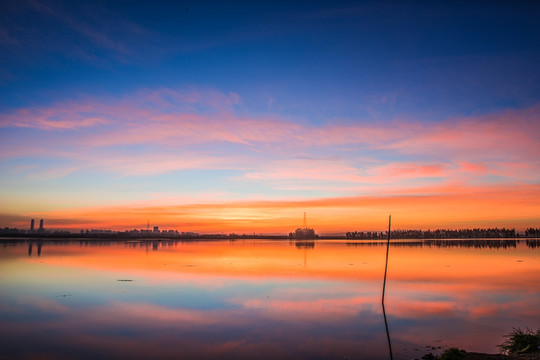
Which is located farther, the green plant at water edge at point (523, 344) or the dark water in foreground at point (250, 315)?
the dark water in foreground at point (250, 315)

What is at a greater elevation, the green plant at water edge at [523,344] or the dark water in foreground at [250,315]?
the green plant at water edge at [523,344]

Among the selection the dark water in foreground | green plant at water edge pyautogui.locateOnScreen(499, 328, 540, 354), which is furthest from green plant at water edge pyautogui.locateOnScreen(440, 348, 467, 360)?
green plant at water edge pyautogui.locateOnScreen(499, 328, 540, 354)

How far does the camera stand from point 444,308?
23500 mm

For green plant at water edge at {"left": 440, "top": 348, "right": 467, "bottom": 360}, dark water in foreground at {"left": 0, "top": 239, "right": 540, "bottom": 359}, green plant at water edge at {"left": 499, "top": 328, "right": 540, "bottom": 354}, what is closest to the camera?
green plant at water edge at {"left": 440, "top": 348, "right": 467, "bottom": 360}

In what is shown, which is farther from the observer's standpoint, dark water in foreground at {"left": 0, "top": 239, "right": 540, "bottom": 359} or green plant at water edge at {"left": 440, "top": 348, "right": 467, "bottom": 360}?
dark water in foreground at {"left": 0, "top": 239, "right": 540, "bottom": 359}


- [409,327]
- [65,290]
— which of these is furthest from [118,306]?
[409,327]

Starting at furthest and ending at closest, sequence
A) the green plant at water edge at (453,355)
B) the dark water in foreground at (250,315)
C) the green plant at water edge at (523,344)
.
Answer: the dark water in foreground at (250,315), the green plant at water edge at (523,344), the green plant at water edge at (453,355)

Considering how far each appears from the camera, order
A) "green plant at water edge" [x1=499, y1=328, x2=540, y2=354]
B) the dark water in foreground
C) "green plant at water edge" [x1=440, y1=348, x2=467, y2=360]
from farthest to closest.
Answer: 1. the dark water in foreground
2. "green plant at water edge" [x1=499, y1=328, x2=540, y2=354]
3. "green plant at water edge" [x1=440, y1=348, x2=467, y2=360]

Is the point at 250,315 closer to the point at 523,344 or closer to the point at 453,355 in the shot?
the point at 453,355

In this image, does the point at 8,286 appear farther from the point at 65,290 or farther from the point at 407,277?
the point at 407,277

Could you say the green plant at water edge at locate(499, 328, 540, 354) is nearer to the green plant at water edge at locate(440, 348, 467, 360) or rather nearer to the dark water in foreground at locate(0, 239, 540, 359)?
the dark water in foreground at locate(0, 239, 540, 359)

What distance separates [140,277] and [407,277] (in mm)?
26482

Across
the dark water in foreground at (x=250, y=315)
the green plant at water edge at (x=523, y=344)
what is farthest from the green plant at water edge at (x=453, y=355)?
the green plant at water edge at (x=523, y=344)

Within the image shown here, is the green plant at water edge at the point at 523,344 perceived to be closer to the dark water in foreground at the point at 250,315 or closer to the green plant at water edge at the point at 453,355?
the dark water in foreground at the point at 250,315
